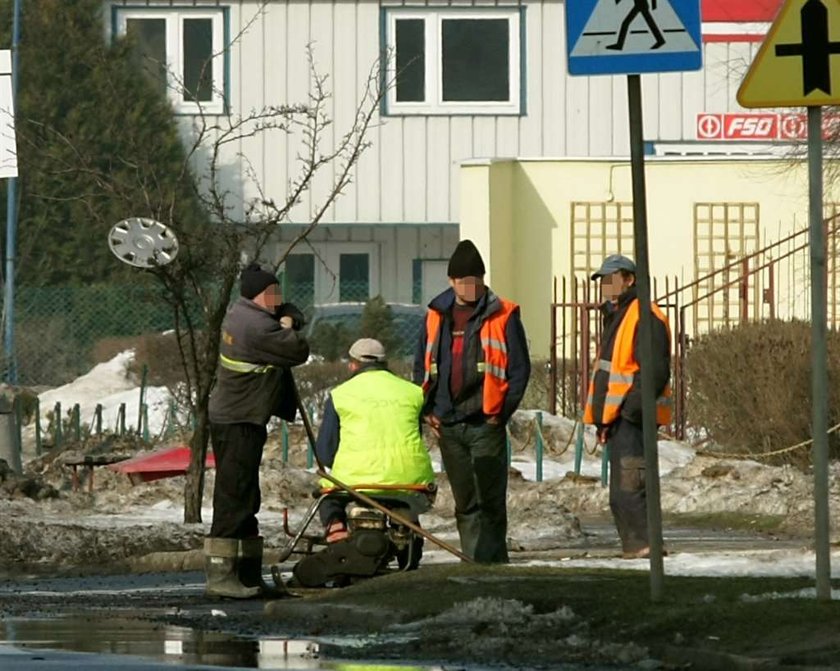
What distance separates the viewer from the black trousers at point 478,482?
46.0ft

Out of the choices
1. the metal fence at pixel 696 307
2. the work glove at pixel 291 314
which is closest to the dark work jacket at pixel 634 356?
the work glove at pixel 291 314

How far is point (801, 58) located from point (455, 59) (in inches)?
1218

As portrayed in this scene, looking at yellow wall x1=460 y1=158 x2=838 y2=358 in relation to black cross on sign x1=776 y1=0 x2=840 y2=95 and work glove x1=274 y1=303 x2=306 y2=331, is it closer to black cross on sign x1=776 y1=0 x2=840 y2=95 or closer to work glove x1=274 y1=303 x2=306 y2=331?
work glove x1=274 y1=303 x2=306 y2=331

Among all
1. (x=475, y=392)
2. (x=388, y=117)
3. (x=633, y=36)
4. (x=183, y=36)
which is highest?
(x=183, y=36)

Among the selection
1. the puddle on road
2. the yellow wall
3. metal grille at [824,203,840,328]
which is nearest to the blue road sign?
the puddle on road

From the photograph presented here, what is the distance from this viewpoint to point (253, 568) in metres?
13.7

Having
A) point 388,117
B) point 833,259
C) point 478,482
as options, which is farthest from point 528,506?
point 388,117

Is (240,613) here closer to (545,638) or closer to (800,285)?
(545,638)

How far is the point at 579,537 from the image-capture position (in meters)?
17.5

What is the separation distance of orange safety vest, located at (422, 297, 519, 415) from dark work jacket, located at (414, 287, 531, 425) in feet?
0.07

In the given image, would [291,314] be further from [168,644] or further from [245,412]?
[168,644]

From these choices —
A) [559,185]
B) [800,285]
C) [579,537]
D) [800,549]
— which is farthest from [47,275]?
[800,549]

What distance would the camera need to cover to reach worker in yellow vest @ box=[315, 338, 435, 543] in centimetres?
1368

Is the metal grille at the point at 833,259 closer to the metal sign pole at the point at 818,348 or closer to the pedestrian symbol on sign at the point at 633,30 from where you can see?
the pedestrian symbol on sign at the point at 633,30
